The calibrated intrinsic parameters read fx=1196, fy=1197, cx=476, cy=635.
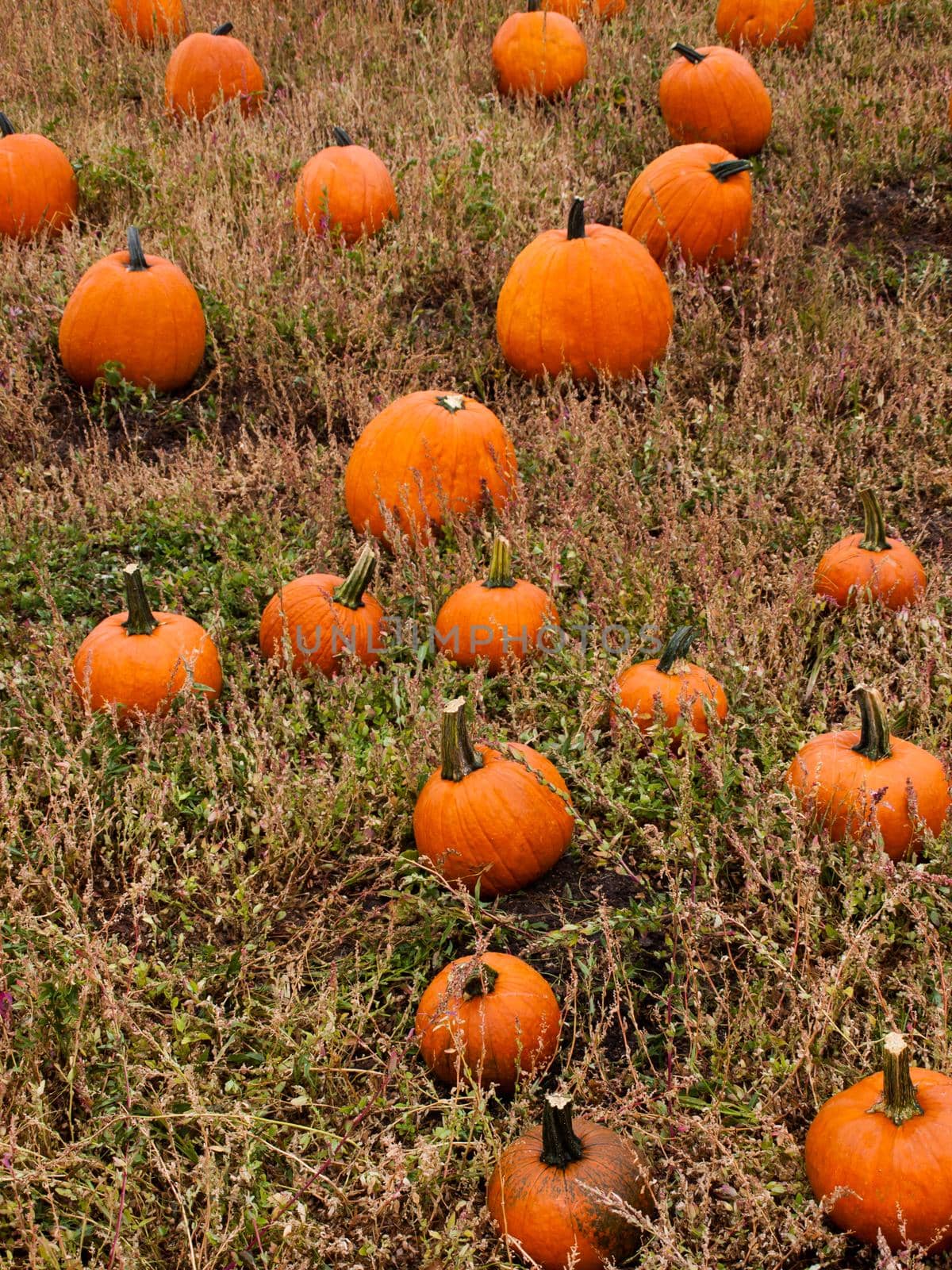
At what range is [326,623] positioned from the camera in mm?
3916

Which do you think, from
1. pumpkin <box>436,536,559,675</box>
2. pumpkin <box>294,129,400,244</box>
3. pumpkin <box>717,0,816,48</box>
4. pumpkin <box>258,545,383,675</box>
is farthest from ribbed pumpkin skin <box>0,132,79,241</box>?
pumpkin <box>717,0,816,48</box>

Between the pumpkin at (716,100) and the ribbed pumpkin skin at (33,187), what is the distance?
3601mm

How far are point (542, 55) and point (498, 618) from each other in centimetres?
569

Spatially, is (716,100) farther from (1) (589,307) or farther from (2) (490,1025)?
(2) (490,1025)

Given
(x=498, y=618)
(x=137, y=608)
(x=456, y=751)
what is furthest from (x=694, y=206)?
(x=456, y=751)

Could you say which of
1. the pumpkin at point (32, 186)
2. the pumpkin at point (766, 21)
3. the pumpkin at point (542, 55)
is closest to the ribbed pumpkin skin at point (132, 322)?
the pumpkin at point (32, 186)

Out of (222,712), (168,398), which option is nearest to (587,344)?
(168,398)

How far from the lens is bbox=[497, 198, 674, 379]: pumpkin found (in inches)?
207

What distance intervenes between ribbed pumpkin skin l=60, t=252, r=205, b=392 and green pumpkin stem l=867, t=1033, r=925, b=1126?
448 centimetres

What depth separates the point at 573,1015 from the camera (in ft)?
8.99

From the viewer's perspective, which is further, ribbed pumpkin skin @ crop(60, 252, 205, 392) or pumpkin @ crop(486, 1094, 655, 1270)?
ribbed pumpkin skin @ crop(60, 252, 205, 392)

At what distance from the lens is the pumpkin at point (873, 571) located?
3850mm

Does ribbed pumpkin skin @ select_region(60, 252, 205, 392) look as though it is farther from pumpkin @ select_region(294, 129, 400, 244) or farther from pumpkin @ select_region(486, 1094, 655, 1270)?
pumpkin @ select_region(486, 1094, 655, 1270)

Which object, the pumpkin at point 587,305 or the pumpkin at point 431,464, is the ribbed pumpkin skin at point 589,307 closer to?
the pumpkin at point 587,305
